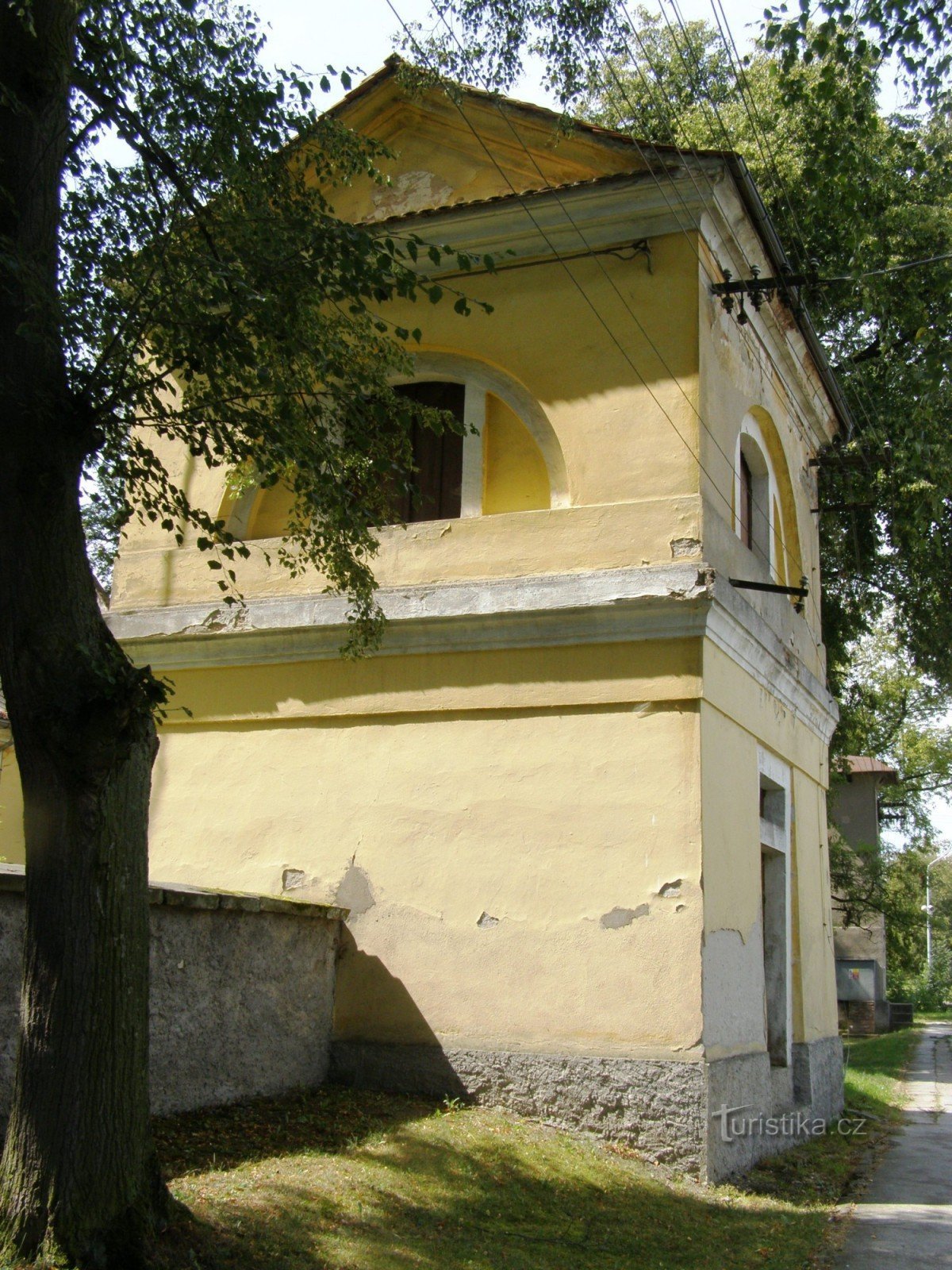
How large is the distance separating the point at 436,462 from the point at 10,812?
15.2 feet

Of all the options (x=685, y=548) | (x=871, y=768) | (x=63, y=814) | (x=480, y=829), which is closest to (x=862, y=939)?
(x=871, y=768)

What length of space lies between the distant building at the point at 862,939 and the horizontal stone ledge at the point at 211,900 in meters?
17.5

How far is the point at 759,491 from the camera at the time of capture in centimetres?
1132

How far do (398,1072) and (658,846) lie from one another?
2.36m

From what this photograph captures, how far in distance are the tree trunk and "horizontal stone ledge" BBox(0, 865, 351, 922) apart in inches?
39.2

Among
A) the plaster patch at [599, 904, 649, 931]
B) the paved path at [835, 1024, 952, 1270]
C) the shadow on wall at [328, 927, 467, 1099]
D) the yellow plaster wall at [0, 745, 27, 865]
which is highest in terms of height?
the yellow plaster wall at [0, 745, 27, 865]

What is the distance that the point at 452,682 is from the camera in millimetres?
8648

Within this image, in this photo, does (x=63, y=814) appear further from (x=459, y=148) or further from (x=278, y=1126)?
(x=459, y=148)

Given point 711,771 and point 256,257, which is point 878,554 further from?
point 256,257

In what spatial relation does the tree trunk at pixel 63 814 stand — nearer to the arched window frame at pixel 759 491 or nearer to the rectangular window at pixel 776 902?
the rectangular window at pixel 776 902

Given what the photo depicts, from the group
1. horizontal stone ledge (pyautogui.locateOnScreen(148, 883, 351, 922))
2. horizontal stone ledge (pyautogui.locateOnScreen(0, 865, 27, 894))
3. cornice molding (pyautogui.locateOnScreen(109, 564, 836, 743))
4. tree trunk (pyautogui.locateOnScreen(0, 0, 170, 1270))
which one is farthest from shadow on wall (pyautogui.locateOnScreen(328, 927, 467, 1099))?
tree trunk (pyautogui.locateOnScreen(0, 0, 170, 1270))

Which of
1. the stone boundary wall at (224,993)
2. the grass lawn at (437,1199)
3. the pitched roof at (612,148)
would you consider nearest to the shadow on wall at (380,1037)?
the stone boundary wall at (224,993)

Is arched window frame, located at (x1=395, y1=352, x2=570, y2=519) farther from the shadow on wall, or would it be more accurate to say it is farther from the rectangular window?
the shadow on wall

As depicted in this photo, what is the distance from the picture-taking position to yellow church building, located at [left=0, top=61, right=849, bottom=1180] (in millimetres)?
7742
